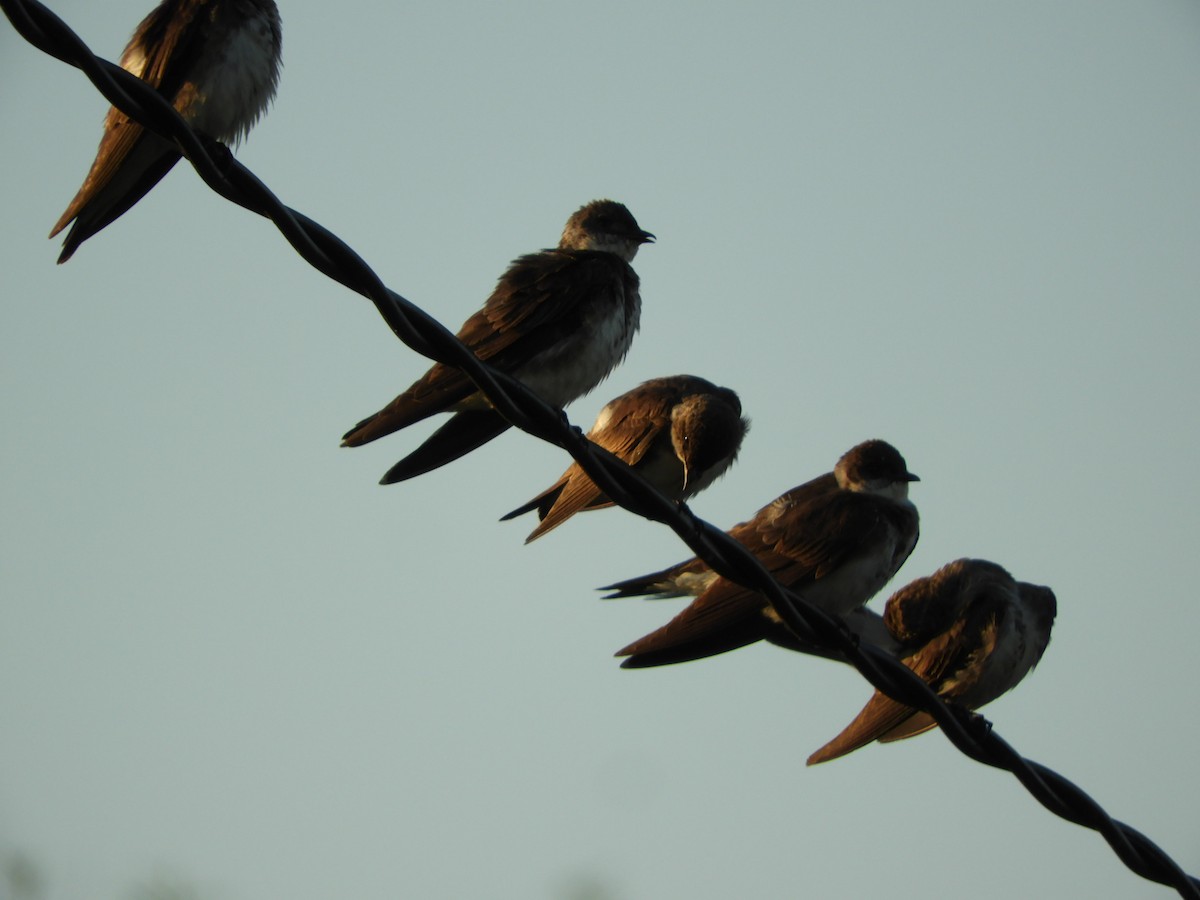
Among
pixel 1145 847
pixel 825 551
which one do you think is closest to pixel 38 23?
pixel 1145 847

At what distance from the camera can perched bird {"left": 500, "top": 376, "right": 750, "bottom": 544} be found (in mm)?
6848

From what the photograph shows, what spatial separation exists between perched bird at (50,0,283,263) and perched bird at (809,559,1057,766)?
13.1ft

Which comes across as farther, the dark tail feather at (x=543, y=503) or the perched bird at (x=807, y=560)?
the dark tail feather at (x=543, y=503)

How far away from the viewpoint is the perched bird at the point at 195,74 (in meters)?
5.92

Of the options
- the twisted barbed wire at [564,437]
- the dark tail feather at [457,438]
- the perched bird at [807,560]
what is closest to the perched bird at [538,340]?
the dark tail feather at [457,438]

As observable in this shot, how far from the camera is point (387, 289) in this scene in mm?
3766

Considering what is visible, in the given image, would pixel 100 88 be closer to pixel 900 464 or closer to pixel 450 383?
pixel 450 383

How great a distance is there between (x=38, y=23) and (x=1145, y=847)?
3.89 meters

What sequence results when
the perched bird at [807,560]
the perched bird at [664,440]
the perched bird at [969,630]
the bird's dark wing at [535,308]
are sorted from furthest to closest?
the perched bird at [969,630], the perched bird at [664,440], the bird's dark wing at [535,308], the perched bird at [807,560]

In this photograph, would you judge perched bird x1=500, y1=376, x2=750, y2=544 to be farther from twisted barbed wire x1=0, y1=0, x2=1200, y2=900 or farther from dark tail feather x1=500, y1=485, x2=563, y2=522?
twisted barbed wire x1=0, y1=0, x2=1200, y2=900

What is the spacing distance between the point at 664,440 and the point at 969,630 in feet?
5.86

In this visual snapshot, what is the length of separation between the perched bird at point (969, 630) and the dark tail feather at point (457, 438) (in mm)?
2232

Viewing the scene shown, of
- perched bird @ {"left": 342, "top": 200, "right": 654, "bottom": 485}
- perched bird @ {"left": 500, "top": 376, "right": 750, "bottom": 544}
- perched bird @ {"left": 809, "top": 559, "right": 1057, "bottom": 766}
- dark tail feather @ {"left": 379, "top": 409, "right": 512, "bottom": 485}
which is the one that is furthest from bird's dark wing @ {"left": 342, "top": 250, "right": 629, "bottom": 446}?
perched bird @ {"left": 809, "top": 559, "right": 1057, "bottom": 766}

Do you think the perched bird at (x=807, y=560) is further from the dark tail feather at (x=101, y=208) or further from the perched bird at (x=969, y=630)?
the dark tail feather at (x=101, y=208)
